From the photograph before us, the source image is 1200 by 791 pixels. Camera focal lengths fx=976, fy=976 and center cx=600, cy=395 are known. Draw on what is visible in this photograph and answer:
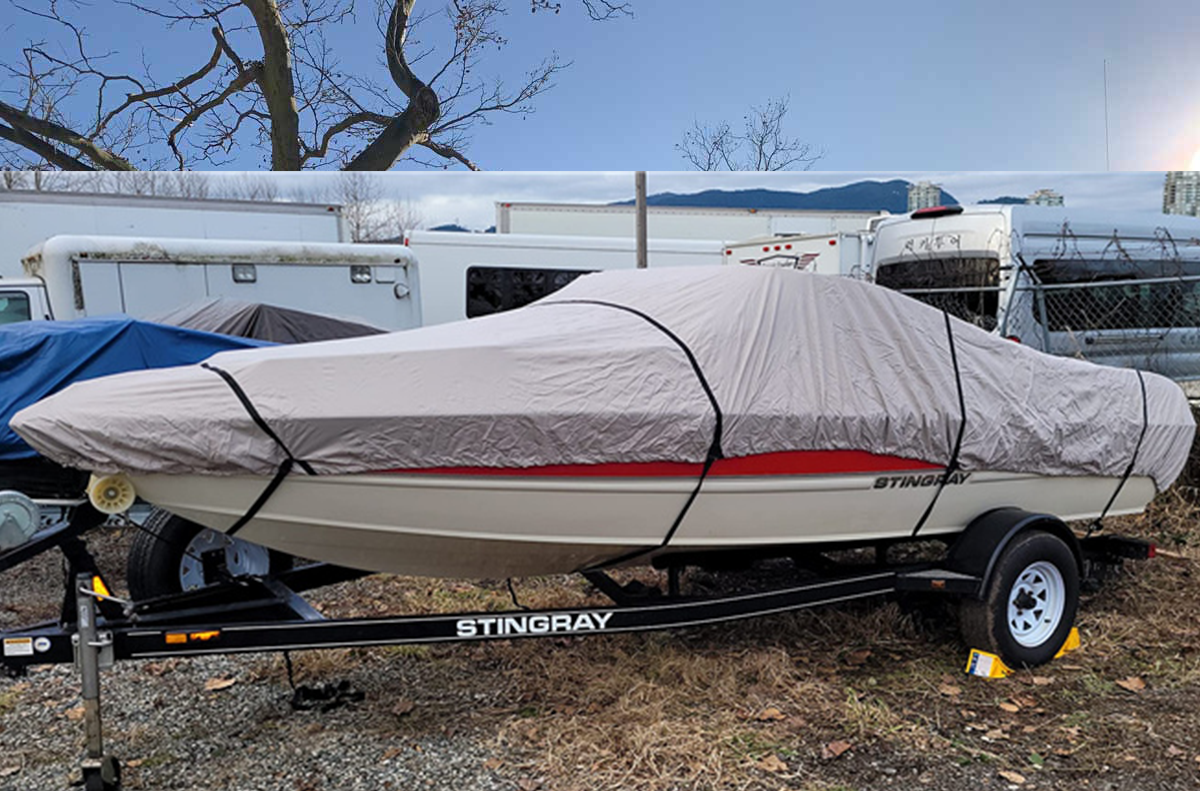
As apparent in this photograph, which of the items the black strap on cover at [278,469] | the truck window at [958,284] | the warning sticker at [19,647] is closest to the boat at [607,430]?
the black strap on cover at [278,469]

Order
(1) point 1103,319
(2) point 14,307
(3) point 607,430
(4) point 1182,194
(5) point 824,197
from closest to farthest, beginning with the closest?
(3) point 607,430
(5) point 824,197
(4) point 1182,194
(2) point 14,307
(1) point 1103,319

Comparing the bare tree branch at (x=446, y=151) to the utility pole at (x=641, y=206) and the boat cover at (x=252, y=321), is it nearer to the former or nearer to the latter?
the utility pole at (x=641, y=206)

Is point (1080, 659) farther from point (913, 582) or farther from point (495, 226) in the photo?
point (495, 226)

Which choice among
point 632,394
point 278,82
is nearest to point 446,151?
point 278,82

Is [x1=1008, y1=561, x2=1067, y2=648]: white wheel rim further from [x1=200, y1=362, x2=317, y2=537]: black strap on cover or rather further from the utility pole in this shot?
[x1=200, y1=362, x2=317, y2=537]: black strap on cover

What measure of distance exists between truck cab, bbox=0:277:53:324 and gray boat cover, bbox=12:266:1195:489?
17.4 ft

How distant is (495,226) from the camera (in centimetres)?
1153

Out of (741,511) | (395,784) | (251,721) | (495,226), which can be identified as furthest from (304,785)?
(495,226)

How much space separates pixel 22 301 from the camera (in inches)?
308

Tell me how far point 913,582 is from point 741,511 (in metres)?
1.00

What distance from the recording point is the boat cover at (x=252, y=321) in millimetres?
6711

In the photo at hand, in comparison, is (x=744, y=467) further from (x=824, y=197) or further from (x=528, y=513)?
(x=824, y=197)

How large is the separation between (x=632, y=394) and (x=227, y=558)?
2.47m

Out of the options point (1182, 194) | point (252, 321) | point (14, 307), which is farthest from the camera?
point (14, 307)
